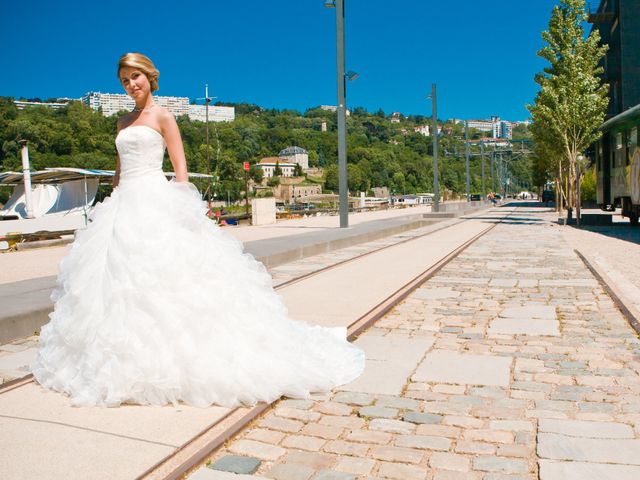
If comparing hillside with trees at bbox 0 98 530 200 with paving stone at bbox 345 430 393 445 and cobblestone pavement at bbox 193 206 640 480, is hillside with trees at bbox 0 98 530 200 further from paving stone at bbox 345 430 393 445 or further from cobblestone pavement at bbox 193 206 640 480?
paving stone at bbox 345 430 393 445

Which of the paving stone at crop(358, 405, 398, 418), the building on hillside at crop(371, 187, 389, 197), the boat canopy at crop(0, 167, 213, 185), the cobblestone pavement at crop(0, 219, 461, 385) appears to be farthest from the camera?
the building on hillside at crop(371, 187, 389, 197)

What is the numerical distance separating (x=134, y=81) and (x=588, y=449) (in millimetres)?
3531

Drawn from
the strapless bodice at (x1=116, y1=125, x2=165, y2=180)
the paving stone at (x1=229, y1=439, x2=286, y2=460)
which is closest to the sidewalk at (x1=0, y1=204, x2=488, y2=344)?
the strapless bodice at (x1=116, y1=125, x2=165, y2=180)

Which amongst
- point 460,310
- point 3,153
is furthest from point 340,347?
point 3,153

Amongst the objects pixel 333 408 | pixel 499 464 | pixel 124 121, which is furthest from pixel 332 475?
pixel 124 121

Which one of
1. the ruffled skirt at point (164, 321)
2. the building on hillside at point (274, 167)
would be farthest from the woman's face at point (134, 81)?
the building on hillside at point (274, 167)

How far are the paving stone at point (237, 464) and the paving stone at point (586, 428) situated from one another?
158cm

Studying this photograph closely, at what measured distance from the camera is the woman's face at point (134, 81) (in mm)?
4137

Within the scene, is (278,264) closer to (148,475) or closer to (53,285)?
(53,285)

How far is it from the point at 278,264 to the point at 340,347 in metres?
7.26

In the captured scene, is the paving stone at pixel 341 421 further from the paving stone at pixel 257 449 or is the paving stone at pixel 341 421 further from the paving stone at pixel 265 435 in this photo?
the paving stone at pixel 257 449

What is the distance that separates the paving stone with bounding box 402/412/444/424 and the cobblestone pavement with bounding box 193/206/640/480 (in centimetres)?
1

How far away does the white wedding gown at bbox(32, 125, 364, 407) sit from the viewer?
3725 mm

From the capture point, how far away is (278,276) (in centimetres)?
1024
